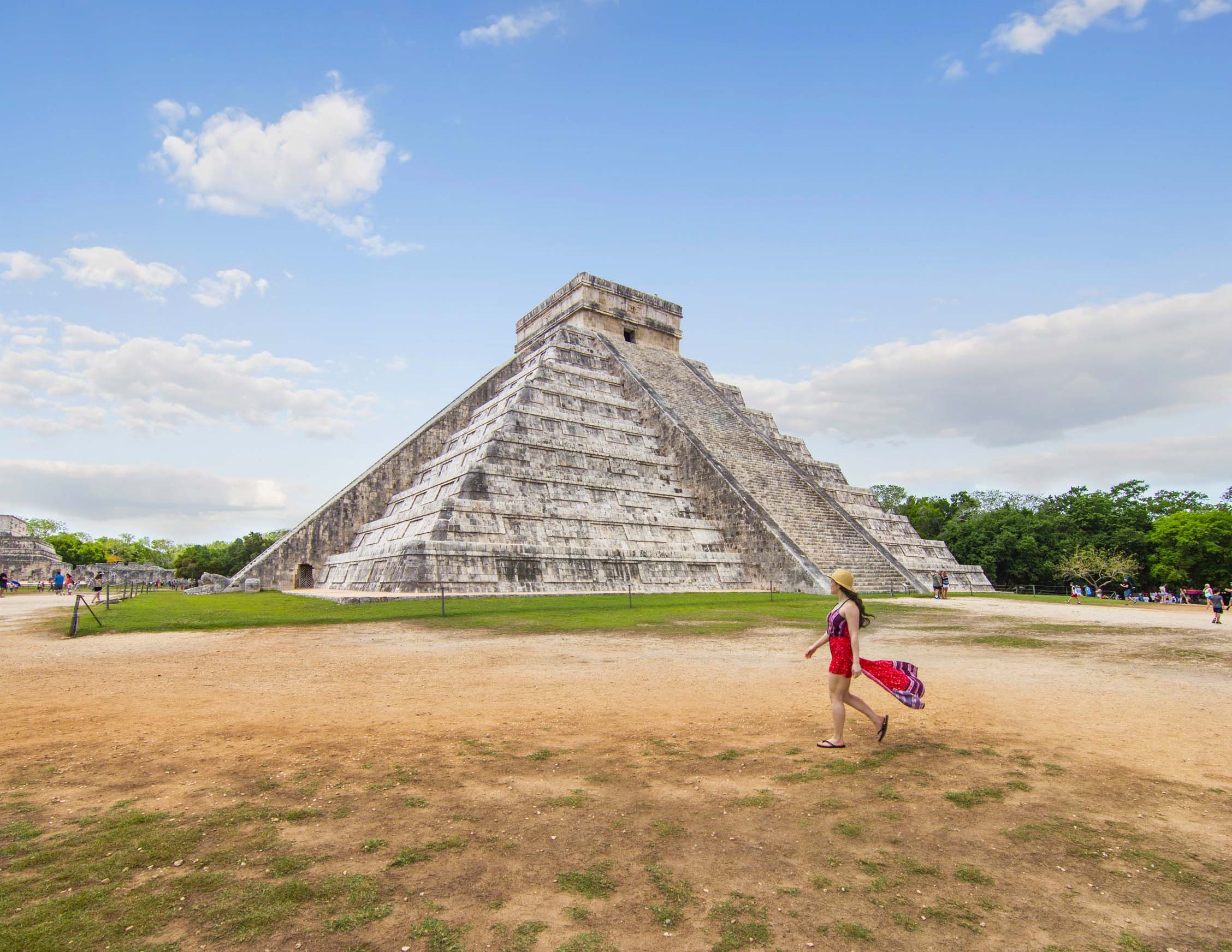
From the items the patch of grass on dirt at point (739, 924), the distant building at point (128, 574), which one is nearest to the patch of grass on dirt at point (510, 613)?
the patch of grass on dirt at point (739, 924)

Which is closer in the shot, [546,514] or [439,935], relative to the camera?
[439,935]

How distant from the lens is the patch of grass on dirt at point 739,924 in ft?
8.41

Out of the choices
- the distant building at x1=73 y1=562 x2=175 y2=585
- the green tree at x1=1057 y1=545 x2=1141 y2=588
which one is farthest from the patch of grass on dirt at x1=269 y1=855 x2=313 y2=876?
the green tree at x1=1057 y1=545 x2=1141 y2=588

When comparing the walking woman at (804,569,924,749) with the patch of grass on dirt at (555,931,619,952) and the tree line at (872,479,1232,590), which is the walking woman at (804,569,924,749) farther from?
the tree line at (872,479,1232,590)

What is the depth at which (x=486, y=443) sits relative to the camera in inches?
814

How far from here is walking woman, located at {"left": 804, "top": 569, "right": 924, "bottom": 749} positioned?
4996 mm

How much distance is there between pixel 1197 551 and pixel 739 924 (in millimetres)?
49938

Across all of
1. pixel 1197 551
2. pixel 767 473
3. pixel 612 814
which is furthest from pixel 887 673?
pixel 1197 551

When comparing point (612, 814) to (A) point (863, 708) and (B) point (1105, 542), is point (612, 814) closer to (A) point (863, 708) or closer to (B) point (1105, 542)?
(A) point (863, 708)

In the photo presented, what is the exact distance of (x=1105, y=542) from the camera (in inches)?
1678

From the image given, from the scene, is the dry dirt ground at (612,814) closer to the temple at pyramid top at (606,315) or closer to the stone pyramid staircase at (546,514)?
the stone pyramid staircase at (546,514)

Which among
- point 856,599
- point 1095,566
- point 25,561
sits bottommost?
point 1095,566

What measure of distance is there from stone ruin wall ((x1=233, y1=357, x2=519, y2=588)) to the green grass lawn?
174 inches

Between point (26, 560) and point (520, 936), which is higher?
point (26, 560)
